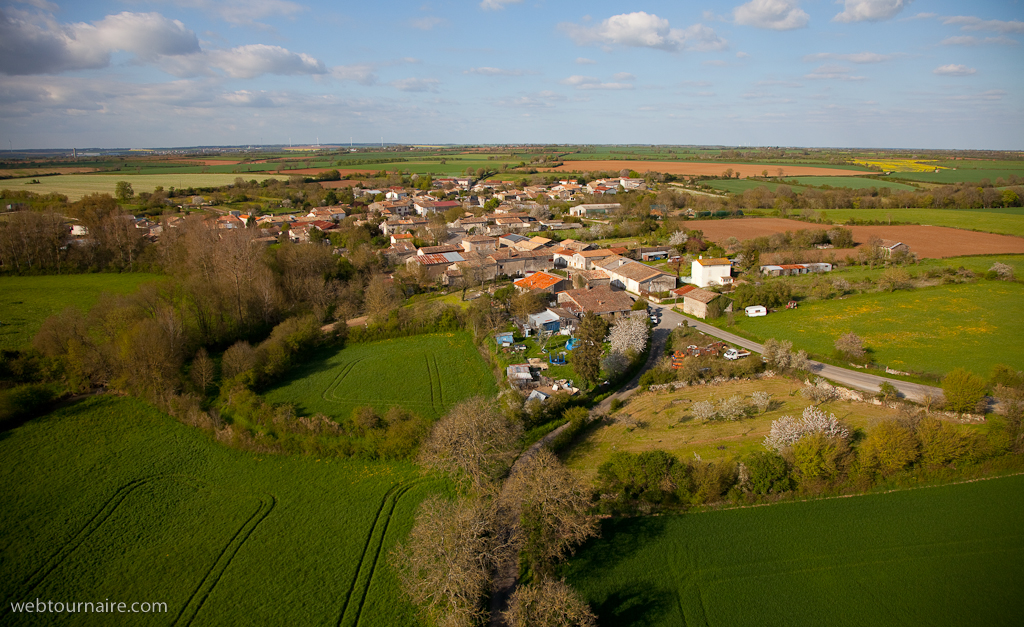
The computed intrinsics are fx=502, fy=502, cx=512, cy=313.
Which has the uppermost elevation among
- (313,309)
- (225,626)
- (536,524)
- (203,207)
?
(203,207)

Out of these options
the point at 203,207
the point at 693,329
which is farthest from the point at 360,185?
the point at 693,329

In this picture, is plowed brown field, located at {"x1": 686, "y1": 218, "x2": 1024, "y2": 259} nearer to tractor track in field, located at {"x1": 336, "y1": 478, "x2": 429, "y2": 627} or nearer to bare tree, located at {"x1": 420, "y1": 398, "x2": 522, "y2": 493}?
bare tree, located at {"x1": 420, "y1": 398, "x2": 522, "y2": 493}

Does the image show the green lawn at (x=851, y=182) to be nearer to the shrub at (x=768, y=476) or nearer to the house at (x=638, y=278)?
the house at (x=638, y=278)

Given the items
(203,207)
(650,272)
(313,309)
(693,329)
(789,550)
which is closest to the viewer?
(789,550)

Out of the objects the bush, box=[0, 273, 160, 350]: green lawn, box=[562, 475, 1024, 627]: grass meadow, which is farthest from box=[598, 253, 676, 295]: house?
box=[0, 273, 160, 350]: green lawn

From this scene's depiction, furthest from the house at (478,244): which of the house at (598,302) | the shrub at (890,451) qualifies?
the shrub at (890,451)

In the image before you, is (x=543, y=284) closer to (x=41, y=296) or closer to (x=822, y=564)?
(x=822, y=564)

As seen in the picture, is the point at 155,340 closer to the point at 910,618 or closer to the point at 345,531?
the point at 345,531
